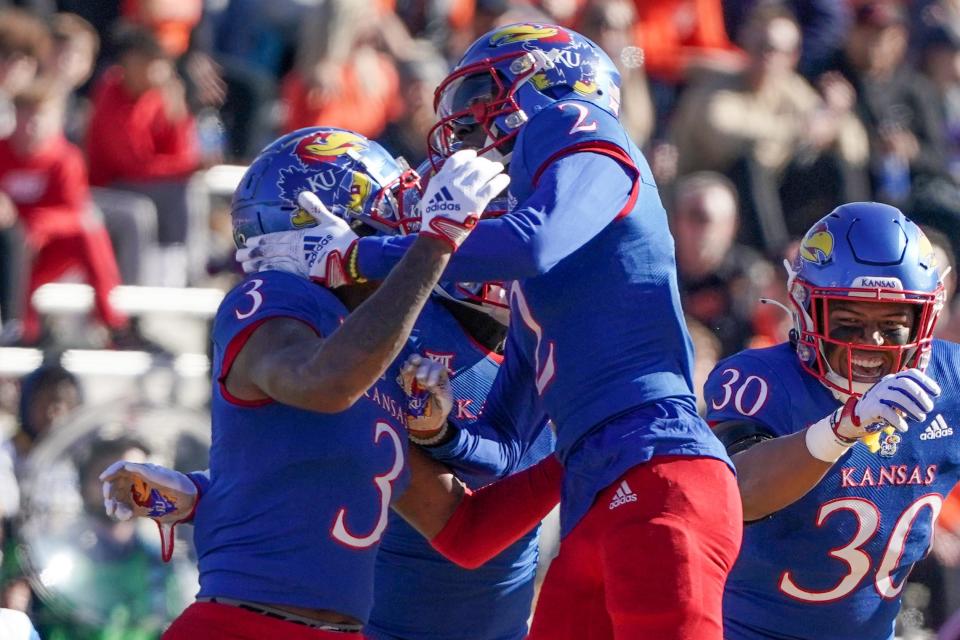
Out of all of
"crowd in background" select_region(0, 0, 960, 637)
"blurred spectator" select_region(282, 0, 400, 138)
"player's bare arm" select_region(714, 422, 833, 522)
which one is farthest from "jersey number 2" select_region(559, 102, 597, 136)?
"blurred spectator" select_region(282, 0, 400, 138)

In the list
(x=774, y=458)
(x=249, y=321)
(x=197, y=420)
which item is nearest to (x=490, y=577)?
(x=774, y=458)

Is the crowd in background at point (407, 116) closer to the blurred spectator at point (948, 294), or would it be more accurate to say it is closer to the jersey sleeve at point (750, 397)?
the blurred spectator at point (948, 294)

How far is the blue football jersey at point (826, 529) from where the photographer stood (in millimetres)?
4250

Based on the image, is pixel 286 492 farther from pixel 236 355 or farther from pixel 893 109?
pixel 893 109

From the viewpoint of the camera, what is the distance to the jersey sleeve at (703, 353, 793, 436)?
4.24m

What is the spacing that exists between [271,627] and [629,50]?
250 inches

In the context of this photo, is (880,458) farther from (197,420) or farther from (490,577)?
(197,420)

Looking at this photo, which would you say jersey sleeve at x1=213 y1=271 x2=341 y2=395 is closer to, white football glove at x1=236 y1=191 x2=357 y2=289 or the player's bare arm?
white football glove at x1=236 y1=191 x2=357 y2=289

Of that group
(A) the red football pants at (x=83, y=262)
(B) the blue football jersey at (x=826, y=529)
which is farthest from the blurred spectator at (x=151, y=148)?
(B) the blue football jersey at (x=826, y=529)

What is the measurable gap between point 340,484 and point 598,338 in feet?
2.02

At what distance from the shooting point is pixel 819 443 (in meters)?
3.94

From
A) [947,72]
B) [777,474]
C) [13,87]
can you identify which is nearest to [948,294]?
[947,72]

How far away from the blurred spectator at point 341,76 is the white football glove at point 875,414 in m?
5.51

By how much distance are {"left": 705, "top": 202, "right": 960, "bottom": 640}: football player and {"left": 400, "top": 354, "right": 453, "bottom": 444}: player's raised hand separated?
0.67m
